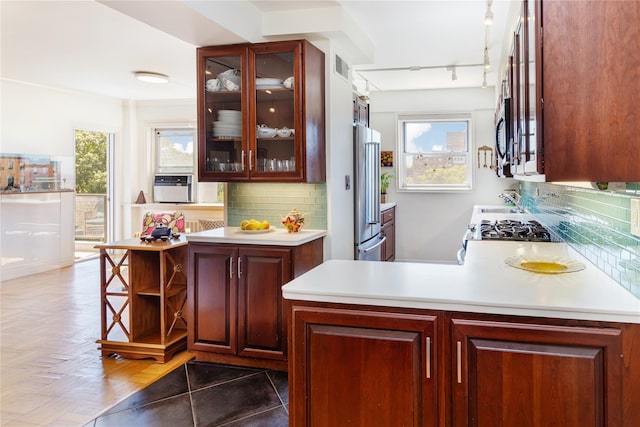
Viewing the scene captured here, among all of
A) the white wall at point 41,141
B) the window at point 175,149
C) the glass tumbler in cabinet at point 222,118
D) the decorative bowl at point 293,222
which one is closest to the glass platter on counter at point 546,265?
the decorative bowl at point 293,222

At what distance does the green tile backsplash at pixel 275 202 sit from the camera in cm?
381

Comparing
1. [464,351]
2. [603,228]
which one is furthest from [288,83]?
[464,351]

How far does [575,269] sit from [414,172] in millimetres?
5263

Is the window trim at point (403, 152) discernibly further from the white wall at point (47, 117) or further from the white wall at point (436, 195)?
the white wall at point (47, 117)

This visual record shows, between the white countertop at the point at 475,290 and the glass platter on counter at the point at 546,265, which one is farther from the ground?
the glass platter on counter at the point at 546,265

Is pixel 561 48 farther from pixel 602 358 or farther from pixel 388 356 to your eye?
pixel 388 356

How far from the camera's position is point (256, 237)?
320cm

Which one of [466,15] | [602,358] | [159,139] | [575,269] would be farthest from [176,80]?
[602,358]

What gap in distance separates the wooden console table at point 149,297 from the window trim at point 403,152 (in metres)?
4.22

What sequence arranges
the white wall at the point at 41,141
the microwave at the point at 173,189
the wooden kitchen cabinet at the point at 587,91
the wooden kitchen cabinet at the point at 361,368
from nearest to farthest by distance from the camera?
the wooden kitchen cabinet at the point at 587,91
the wooden kitchen cabinet at the point at 361,368
the white wall at the point at 41,141
the microwave at the point at 173,189

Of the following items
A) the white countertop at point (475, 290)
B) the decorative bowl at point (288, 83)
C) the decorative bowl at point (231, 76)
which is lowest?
the white countertop at point (475, 290)

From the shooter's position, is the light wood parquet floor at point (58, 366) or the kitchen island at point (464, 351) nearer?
the kitchen island at point (464, 351)

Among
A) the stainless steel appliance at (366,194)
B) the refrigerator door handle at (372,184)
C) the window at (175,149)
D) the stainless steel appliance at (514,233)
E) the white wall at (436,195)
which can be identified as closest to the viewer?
the stainless steel appliance at (514,233)

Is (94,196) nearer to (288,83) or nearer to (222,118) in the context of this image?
(222,118)
